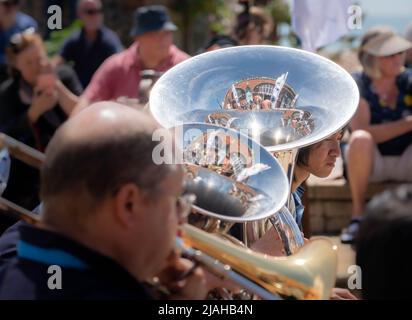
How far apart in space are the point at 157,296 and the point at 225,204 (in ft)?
1.56

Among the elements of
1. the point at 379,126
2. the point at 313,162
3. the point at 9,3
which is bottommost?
the point at 379,126

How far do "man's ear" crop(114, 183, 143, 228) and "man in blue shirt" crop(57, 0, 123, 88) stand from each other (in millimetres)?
4337

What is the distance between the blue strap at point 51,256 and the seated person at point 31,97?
2.85m

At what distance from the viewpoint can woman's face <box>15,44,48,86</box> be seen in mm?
4789

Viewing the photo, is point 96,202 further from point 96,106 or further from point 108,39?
point 108,39

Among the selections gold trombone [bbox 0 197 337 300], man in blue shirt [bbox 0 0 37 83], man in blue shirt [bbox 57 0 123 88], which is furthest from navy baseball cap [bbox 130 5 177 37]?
gold trombone [bbox 0 197 337 300]

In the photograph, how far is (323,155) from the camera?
9.86ft

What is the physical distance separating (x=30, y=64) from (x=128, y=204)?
3309 mm

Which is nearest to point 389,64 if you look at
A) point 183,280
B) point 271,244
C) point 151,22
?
point 151,22

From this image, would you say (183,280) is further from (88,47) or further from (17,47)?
(88,47)

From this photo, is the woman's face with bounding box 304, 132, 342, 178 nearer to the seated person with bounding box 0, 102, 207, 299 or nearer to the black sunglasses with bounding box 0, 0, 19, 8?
the seated person with bounding box 0, 102, 207, 299

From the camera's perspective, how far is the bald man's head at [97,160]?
161 cm

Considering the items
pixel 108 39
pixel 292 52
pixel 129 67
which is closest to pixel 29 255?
pixel 292 52

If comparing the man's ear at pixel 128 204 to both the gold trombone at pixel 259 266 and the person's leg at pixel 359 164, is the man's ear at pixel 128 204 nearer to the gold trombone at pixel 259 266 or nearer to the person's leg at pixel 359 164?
the gold trombone at pixel 259 266
